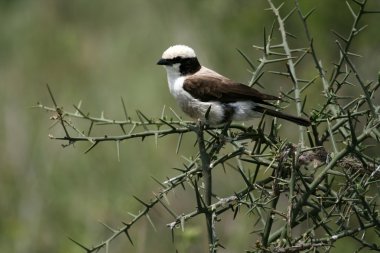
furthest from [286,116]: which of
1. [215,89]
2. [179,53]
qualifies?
[179,53]

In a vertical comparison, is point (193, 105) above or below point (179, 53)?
below

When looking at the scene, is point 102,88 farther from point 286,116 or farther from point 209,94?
point 286,116

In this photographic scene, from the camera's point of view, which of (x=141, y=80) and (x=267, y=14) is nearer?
(x=267, y=14)

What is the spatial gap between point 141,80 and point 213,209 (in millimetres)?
6149

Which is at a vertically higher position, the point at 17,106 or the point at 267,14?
the point at 267,14

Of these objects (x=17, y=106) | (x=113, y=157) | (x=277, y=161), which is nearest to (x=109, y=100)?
(x=17, y=106)

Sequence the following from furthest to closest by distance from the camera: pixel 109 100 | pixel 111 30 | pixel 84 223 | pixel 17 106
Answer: pixel 111 30, pixel 109 100, pixel 17 106, pixel 84 223

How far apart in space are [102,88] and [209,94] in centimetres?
416

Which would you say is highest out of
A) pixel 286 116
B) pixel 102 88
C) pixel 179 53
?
pixel 179 53

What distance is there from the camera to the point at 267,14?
20.7 ft

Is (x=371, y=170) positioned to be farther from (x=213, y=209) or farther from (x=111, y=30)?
(x=111, y=30)

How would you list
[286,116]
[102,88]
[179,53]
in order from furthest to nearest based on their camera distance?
1. [102,88]
2. [179,53]
3. [286,116]

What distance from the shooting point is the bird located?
3.27 m

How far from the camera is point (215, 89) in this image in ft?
11.5
